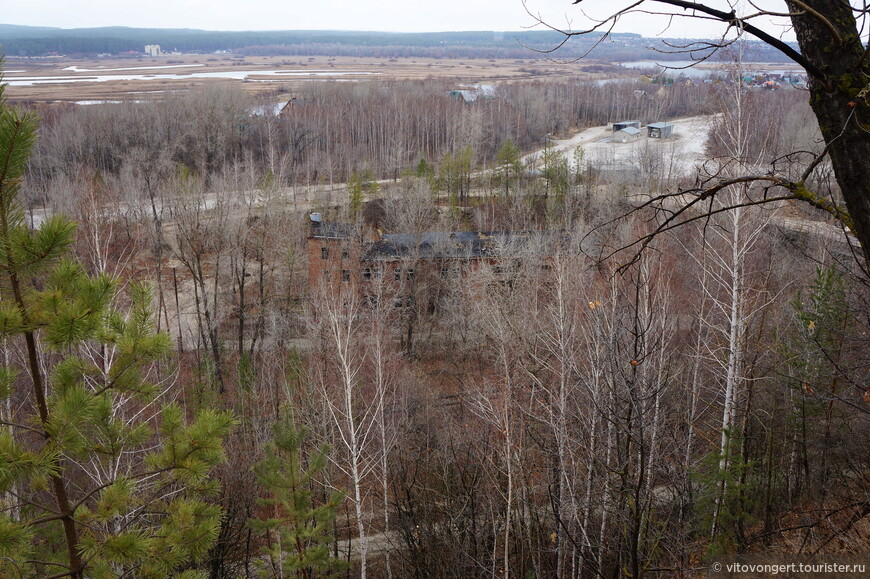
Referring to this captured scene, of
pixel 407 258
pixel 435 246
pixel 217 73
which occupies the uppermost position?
pixel 217 73

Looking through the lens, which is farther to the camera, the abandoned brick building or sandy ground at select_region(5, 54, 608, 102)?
sandy ground at select_region(5, 54, 608, 102)

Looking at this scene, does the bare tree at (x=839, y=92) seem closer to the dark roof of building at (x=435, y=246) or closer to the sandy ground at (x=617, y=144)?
the dark roof of building at (x=435, y=246)

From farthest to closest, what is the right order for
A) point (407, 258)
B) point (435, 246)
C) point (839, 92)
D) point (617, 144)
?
point (617, 144) → point (435, 246) → point (407, 258) → point (839, 92)

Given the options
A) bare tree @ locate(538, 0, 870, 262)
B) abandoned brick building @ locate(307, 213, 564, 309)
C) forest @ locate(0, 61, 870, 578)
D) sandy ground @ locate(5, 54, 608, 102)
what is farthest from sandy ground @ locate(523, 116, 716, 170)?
bare tree @ locate(538, 0, 870, 262)

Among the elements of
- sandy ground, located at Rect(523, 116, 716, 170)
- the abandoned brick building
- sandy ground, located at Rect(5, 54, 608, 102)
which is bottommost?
the abandoned brick building

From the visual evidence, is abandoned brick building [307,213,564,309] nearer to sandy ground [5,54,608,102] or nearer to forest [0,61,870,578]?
forest [0,61,870,578]

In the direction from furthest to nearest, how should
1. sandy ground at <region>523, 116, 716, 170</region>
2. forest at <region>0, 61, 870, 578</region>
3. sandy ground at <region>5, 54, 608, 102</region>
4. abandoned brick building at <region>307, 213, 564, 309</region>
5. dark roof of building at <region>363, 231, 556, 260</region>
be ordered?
1. sandy ground at <region>5, 54, 608, 102</region>
2. sandy ground at <region>523, 116, 716, 170</region>
3. dark roof of building at <region>363, 231, 556, 260</region>
4. abandoned brick building at <region>307, 213, 564, 309</region>
5. forest at <region>0, 61, 870, 578</region>

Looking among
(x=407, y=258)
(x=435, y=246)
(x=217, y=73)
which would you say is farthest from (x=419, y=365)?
(x=217, y=73)

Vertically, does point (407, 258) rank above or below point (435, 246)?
below

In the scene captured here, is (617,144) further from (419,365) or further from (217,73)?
(217,73)
